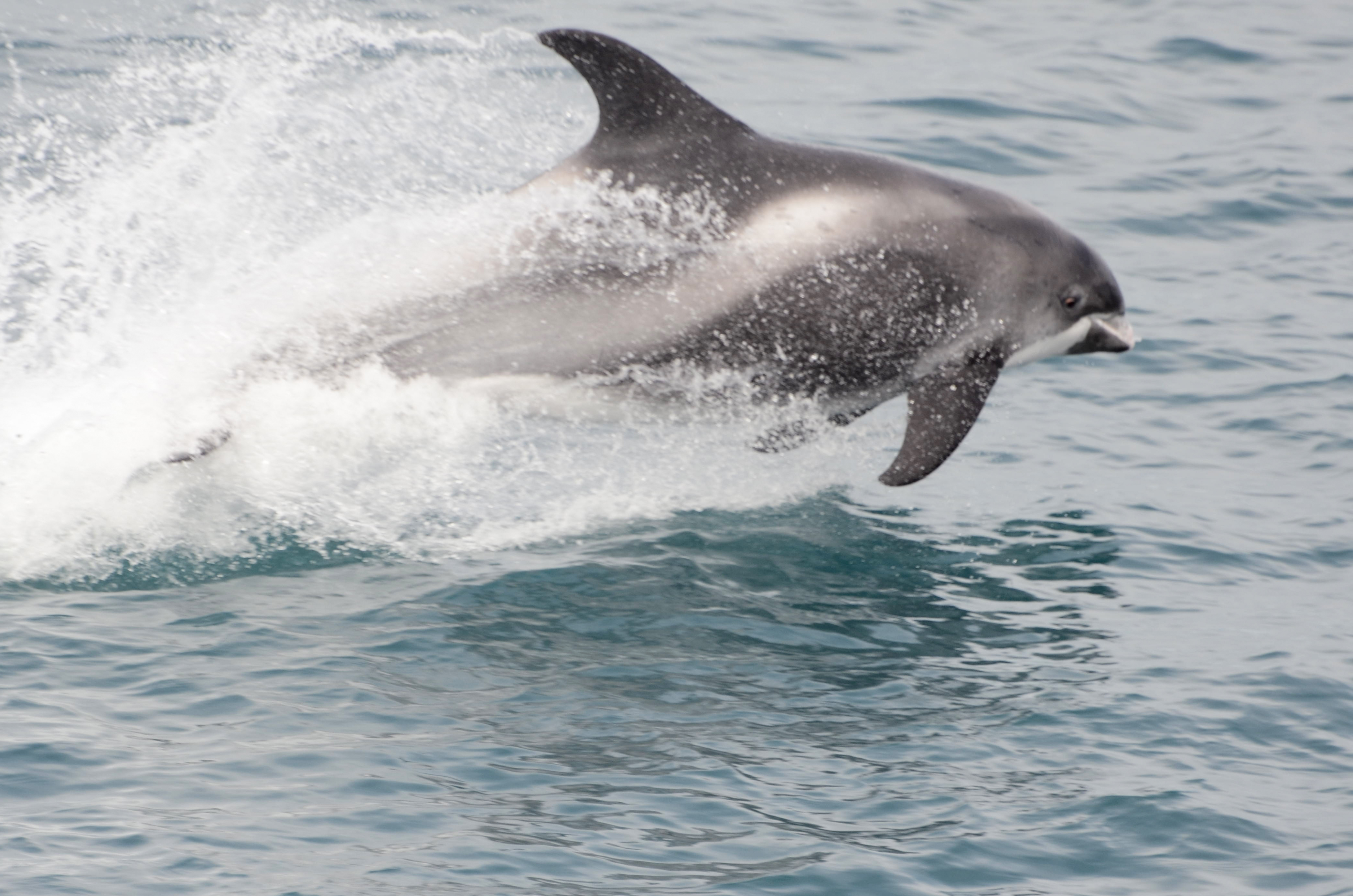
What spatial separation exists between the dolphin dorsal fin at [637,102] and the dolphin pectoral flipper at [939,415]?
183 centimetres

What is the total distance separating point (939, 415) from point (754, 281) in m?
A: 1.38

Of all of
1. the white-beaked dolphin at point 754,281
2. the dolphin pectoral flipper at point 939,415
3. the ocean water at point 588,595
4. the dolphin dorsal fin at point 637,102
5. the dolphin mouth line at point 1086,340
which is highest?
the dolphin dorsal fin at point 637,102

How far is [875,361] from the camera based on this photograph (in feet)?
32.5

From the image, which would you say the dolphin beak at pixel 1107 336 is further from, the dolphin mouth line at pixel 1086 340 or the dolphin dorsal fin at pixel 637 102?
the dolphin dorsal fin at pixel 637 102

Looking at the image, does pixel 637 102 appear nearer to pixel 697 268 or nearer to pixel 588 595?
pixel 697 268

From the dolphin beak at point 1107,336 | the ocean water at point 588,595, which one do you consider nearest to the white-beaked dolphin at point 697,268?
the ocean water at point 588,595

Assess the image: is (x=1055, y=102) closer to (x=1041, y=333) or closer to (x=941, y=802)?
(x=1041, y=333)

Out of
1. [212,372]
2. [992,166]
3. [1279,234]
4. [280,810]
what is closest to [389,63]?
[992,166]

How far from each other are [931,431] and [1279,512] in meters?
2.88

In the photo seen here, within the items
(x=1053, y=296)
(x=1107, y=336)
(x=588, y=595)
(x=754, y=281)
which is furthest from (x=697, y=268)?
(x=1107, y=336)

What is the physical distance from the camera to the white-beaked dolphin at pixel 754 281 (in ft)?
30.8

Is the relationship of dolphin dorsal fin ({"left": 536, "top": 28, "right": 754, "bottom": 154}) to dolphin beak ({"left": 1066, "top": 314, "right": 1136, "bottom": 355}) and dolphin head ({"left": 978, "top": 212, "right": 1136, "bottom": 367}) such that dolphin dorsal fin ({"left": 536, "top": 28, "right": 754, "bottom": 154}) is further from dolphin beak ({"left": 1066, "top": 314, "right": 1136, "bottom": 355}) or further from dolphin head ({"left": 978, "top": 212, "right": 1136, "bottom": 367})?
dolphin beak ({"left": 1066, "top": 314, "right": 1136, "bottom": 355})

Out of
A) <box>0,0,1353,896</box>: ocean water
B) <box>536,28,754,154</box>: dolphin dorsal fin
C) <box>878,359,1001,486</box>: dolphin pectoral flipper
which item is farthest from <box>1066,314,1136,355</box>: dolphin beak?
<box>536,28,754,154</box>: dolphin dorsal fin

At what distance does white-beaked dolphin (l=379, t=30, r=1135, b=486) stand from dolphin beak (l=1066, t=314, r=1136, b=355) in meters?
1.03
